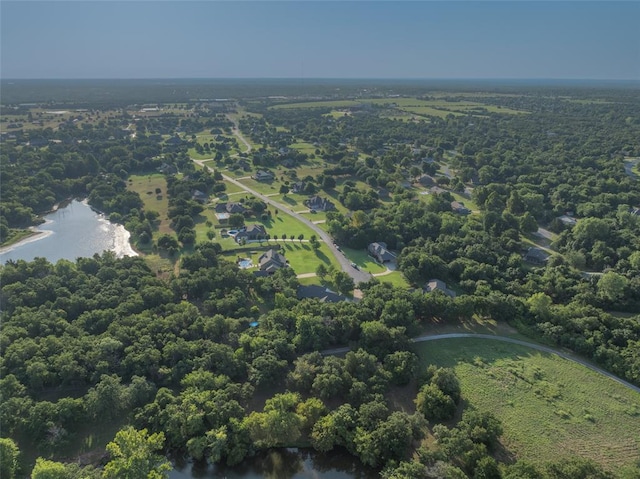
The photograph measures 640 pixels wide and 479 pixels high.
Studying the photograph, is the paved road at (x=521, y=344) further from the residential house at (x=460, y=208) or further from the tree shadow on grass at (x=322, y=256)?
the residential house at (x=460, y=208)

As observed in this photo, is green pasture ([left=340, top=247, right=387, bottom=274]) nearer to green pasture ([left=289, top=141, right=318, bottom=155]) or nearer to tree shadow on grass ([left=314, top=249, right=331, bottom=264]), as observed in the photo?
tree shadow on grass ([left=314, top=249, right=331, bottom=264])

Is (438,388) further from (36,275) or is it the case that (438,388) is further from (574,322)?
(36,275)

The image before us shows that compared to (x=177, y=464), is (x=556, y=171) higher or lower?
higher

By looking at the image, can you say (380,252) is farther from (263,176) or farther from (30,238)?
(30,238)

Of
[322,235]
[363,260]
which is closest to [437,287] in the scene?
[363,260]

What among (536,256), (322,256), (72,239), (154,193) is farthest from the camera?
(154,193)

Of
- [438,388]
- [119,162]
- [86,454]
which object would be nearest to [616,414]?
A: [438,388]

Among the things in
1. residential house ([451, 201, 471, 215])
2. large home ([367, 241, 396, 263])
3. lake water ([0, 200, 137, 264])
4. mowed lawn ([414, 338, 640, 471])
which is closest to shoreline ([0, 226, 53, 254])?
lake water ([0, 200, 137, 264])

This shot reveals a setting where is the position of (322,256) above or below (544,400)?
above
